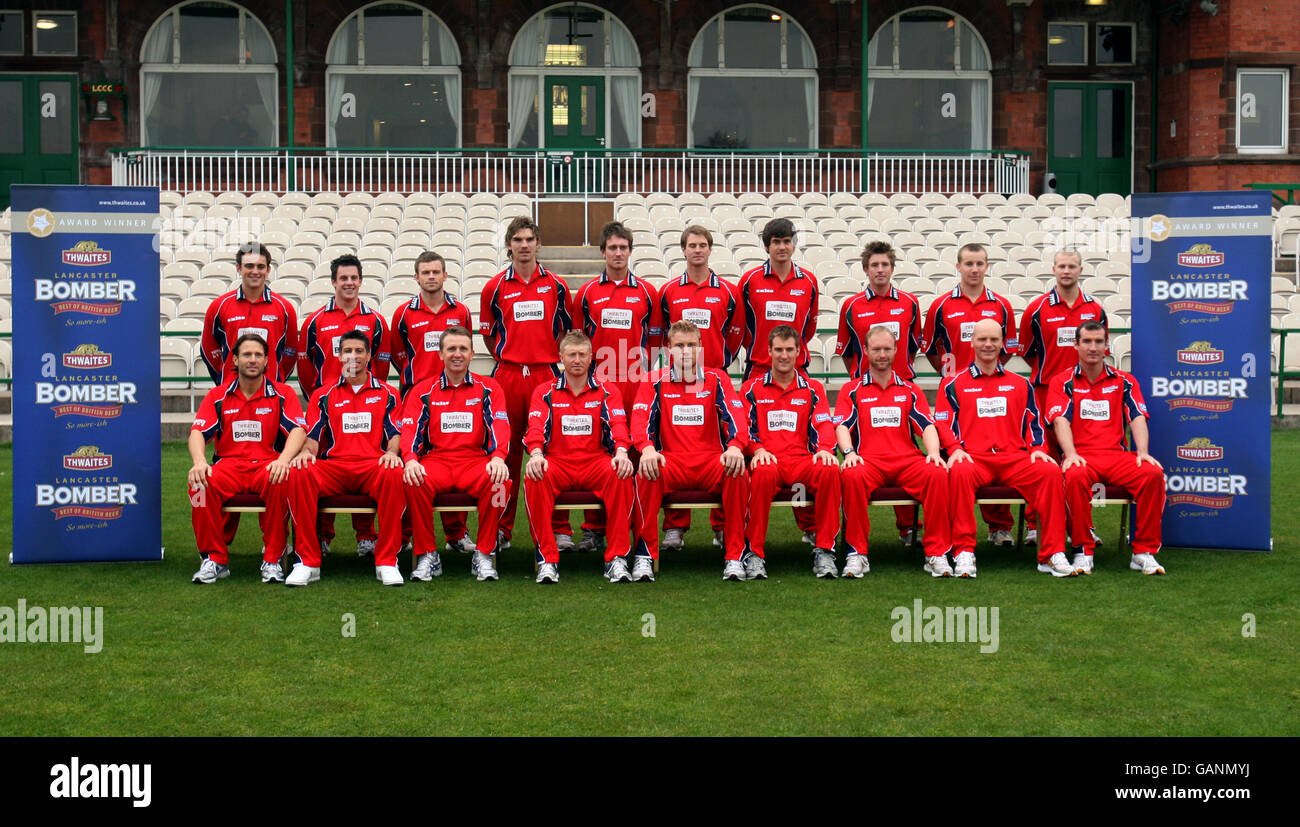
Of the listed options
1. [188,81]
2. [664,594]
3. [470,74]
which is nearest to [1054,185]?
[470,74]

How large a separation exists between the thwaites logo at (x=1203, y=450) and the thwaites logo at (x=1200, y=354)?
1.55 feet

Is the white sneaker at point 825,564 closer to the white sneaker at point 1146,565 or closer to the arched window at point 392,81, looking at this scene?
the white sneaker at point 1146,565

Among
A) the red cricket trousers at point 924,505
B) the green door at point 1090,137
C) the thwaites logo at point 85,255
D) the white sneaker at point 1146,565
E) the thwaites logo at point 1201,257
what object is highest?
the green door at point 1090,137

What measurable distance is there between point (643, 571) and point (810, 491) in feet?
3.50

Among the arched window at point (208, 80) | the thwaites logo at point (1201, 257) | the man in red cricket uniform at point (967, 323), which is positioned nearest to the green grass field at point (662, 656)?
the man in red cricket uniform at point (967, 323)

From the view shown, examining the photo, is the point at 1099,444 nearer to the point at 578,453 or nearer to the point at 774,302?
the point at 774,302

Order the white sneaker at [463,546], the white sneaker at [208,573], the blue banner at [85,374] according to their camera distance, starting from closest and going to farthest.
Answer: the white sneaker at [208,573], the blue banner at [85,374], the white sneaker at [463,546]

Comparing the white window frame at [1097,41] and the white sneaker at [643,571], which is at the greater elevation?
the white window frame at [1097,41]

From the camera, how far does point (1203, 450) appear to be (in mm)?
8578

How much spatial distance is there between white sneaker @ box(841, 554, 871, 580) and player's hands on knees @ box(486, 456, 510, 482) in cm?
198

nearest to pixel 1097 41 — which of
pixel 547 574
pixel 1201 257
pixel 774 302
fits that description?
pixel 1201 257

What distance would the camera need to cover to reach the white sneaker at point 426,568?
25.9 feet

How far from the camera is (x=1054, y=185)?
25281mm

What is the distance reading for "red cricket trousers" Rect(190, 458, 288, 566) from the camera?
7859 mm
